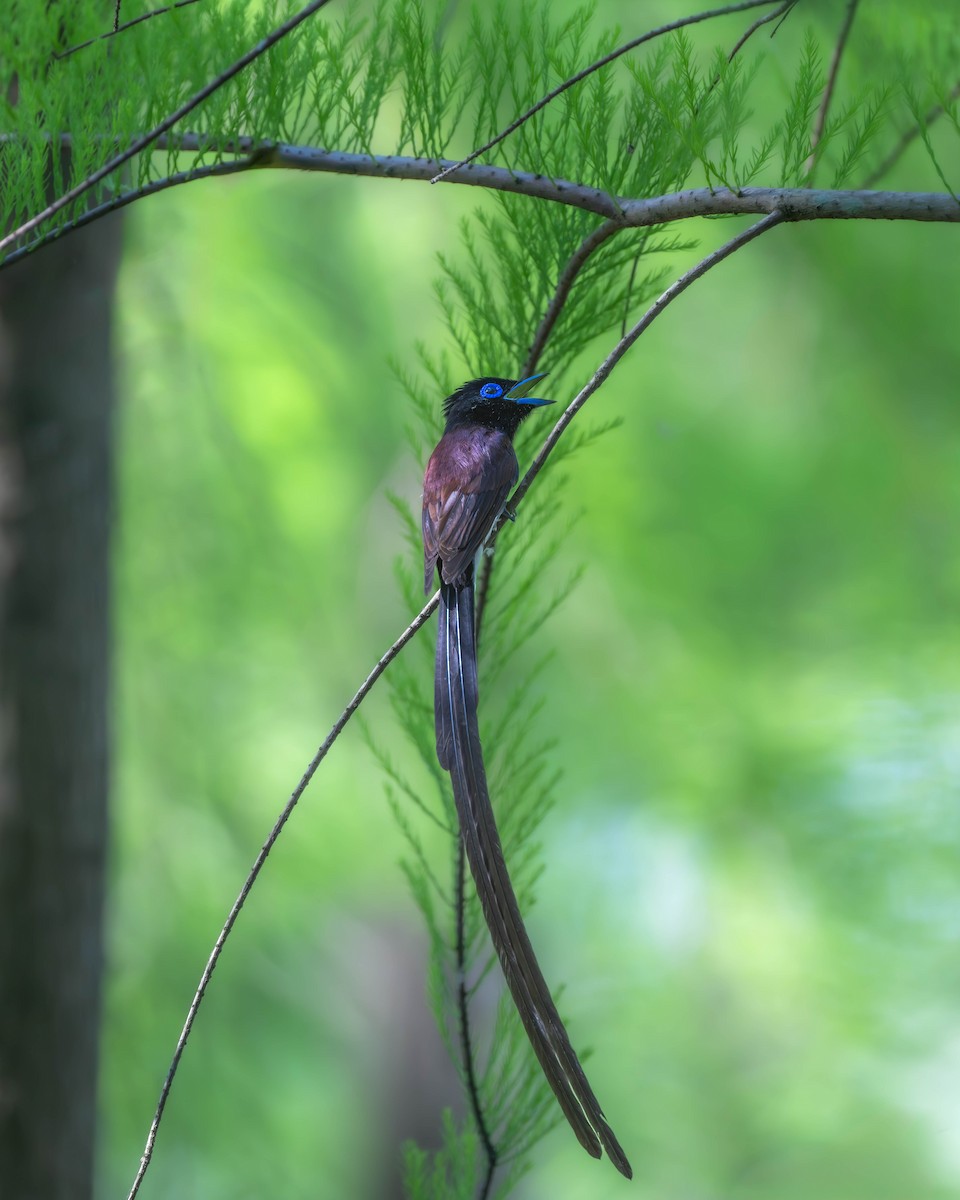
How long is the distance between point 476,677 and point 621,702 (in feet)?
11.0

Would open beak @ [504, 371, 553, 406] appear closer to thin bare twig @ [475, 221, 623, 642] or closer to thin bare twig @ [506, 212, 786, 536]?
thin bare twig @ [475, 221, 623, 642]

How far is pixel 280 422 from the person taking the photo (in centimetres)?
444

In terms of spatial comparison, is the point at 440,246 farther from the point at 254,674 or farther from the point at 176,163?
the point at 176,163

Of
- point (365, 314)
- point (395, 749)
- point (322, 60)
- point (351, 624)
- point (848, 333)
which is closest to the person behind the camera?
point (322, 60)

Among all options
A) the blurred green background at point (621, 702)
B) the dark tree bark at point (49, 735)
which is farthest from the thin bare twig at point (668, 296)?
the blurred green background at point (621, 702)

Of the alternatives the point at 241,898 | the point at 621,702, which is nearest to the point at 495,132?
the point at 241,898

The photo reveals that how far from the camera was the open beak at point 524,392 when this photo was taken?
120 cm

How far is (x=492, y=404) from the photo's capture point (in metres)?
1.25

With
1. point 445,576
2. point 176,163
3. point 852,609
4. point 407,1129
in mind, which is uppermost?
point 852,609

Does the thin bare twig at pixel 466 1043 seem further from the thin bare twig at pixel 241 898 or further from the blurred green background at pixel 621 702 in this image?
the blurred green background at pixel 621 702

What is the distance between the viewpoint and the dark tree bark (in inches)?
79.7

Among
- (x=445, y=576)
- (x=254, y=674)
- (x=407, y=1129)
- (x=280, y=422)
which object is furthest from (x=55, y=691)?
(x=407, y=1129)

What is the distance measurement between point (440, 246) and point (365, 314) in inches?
19.1

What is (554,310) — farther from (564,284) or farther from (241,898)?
(241,898)
